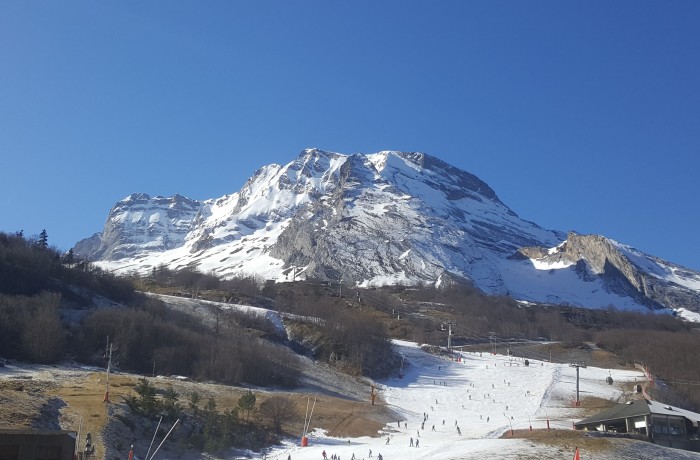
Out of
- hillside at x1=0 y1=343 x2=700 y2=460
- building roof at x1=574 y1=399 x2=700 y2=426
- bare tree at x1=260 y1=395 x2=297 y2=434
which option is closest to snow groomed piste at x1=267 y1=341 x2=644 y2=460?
hillside at x1=0 y1=343 x2=700 y2=460

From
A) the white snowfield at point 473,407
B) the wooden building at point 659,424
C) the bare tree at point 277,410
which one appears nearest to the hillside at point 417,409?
the white snowfield at point 473,407

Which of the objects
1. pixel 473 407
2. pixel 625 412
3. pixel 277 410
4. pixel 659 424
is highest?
pixel 625 412

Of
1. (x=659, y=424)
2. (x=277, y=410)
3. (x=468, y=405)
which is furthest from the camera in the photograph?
(x=468, y=405)

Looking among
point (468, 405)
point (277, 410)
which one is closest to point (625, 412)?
point (468, 405)

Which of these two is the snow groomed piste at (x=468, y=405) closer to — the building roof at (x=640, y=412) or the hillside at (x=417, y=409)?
the hillside at (x=417, y=409)

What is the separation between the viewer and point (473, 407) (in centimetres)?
8494

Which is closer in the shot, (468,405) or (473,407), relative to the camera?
(473,407)

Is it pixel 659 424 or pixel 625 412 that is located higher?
pixel 625 412

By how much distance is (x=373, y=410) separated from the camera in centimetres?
7656

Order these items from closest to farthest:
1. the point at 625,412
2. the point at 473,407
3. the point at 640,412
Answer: the point at 640,412 < the point at 625,412 < the point at 473,407

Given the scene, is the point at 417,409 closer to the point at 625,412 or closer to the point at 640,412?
the point at 625,412

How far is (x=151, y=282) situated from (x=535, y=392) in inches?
4409

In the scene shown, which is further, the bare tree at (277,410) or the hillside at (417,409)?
the bare tree at (277,410)

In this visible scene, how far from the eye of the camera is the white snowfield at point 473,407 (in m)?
48.9
